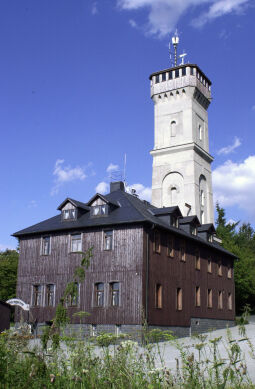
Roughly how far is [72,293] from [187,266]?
92.9 feet

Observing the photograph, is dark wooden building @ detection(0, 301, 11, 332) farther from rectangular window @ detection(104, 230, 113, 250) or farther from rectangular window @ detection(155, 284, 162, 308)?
rectangular window @ detection(155, 284, 162, 308)

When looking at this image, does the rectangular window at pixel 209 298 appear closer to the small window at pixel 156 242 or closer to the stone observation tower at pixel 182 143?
the small window at pixel 156 242

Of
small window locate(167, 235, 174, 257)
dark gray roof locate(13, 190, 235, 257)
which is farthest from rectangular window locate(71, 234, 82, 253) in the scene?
small window locate(167, 235, 174, 257)

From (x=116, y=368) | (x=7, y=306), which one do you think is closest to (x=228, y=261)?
(x=7, y=306)

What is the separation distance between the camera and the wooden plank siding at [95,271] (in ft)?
86.1

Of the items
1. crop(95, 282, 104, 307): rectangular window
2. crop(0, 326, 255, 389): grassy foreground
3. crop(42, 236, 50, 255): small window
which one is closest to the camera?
crop(0, 326, 255, 389): grassy foreground

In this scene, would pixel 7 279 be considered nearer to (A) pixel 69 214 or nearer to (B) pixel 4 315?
(A) pixel 69 214

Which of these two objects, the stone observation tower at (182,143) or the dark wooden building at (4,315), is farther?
the stone observation tower at (182,143)

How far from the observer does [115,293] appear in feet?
88.2

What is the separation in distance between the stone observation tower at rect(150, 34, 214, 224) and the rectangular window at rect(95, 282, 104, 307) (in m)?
18.2

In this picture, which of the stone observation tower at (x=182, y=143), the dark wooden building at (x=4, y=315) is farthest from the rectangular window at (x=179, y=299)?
the stone observation tower at (x=182, y=143)

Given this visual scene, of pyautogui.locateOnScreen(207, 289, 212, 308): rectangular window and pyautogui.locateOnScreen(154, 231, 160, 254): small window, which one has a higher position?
pyautogui.locateOnScreen(154, 231, 160, 254): small window

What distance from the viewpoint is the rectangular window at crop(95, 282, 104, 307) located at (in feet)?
89.1

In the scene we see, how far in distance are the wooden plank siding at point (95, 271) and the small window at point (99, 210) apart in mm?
1284
